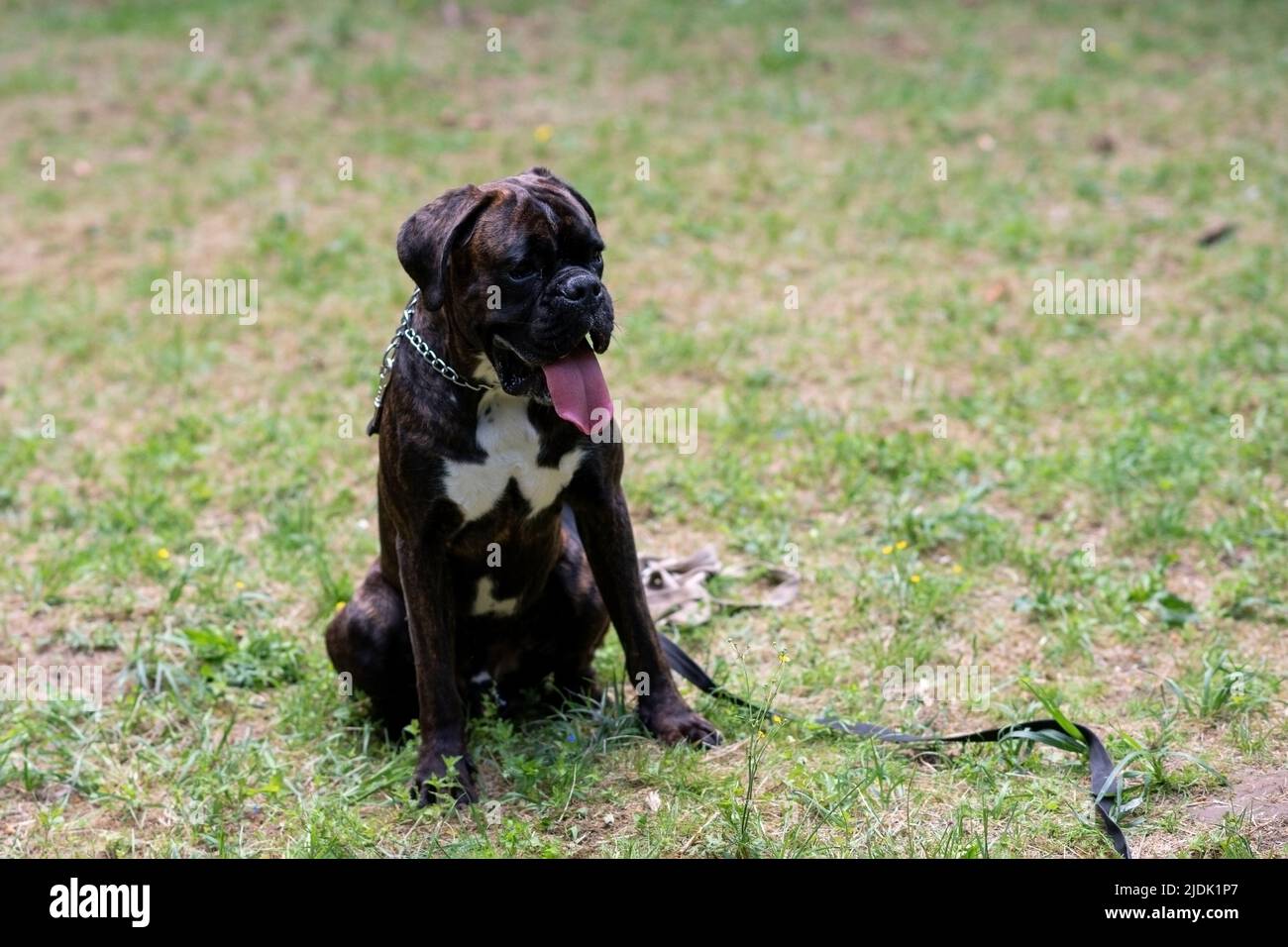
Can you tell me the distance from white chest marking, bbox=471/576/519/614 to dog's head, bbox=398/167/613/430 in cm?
72

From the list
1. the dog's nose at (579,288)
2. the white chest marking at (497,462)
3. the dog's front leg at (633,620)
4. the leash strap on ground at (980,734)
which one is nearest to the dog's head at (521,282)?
the dog's nose at (579,288)

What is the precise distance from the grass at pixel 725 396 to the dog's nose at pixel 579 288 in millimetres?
1390

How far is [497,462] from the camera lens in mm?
4020

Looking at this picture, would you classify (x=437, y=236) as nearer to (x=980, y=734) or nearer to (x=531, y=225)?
(x=531, y=225)

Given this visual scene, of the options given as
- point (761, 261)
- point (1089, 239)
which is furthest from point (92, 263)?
point (1089, 239)

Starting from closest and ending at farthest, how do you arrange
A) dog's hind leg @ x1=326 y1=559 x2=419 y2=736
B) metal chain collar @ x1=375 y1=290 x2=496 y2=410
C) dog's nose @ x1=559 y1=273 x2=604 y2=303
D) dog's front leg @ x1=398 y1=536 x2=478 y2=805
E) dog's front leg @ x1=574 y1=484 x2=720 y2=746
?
dog's nose @ x1=559 y1=273 x2=604 y2=303, metal chain collar @ x1=375 y1=290 x2=496 y2=410, dog's front leg @ x1=398 y1=536 x2=478 y2=805, dog's front leg @ x1=574 y1=484 x2=720 y2=746, dog's hind leg @ x1=326 y1=559 x2=419 y2=736

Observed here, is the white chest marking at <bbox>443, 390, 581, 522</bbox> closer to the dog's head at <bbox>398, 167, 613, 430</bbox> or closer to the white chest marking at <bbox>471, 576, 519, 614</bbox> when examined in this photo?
the dog's head at <bbox>398, 167, 613, 430</bbox>

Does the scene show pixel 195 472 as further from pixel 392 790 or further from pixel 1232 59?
pixel 1232 59

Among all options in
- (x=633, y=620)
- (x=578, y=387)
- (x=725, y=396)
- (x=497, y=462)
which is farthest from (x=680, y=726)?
(x=725, y=396)

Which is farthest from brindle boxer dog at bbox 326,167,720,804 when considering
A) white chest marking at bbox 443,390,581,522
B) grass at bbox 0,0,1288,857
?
grass at bbox 0,0,1288,857

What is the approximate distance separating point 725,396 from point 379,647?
9.75ft

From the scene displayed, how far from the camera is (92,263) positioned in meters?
8.75

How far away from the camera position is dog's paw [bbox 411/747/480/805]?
4078 millimetres
